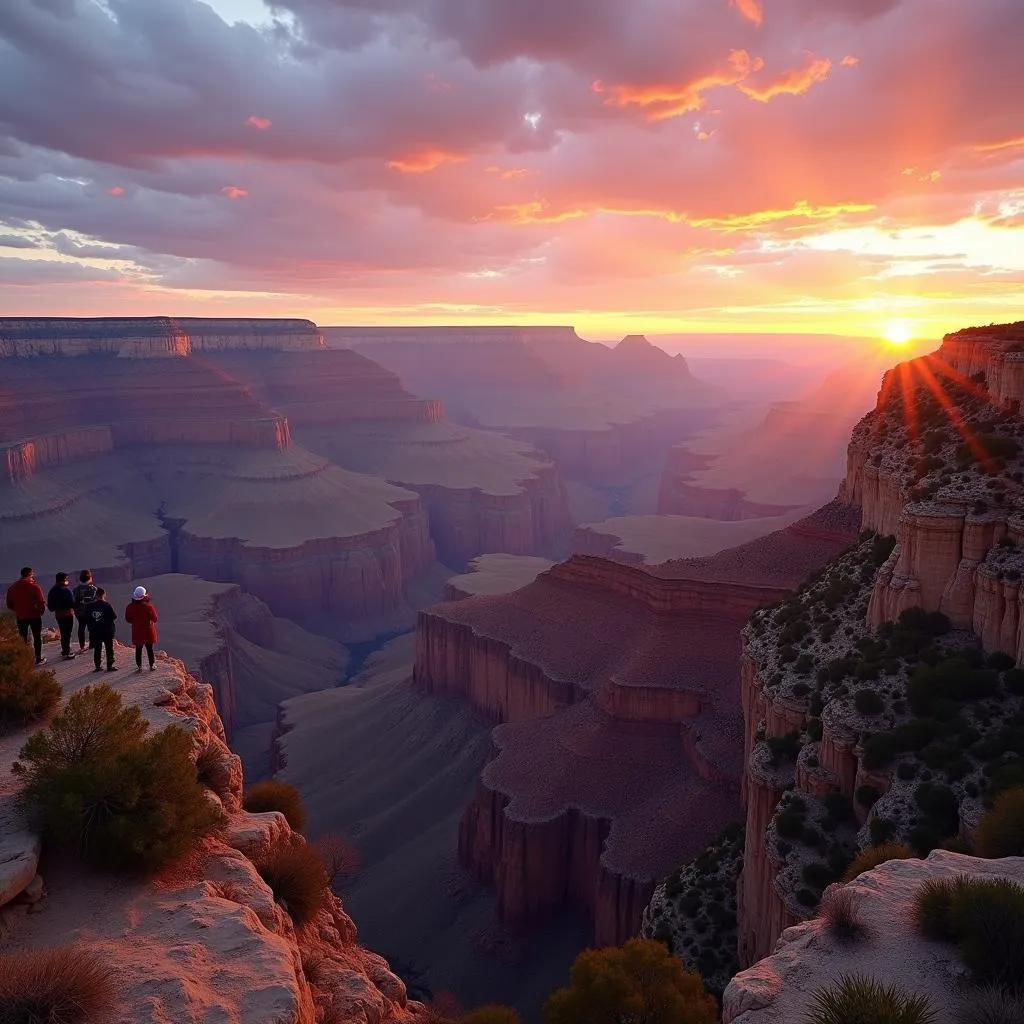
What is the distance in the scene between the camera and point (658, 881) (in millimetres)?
27547

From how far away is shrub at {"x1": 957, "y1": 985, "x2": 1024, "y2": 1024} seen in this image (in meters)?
9.36

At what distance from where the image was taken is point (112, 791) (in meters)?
13.1

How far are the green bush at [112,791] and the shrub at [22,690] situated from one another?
2.74m

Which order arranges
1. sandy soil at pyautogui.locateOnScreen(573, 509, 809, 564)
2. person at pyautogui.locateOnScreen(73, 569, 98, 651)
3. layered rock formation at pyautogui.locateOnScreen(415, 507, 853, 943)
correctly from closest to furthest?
person at pyautogui.locateOnScreen(73, 569, 98, 651) < layered rock formation at pyautogui.locateOnScreen(415, 507, 853, 943) < sandy soil at pyautogui.locateOnScreen(573, 509, 809, 564)

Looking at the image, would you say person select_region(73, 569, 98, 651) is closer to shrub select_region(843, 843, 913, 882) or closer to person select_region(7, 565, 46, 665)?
person select_region(7, 565, 46, 665)

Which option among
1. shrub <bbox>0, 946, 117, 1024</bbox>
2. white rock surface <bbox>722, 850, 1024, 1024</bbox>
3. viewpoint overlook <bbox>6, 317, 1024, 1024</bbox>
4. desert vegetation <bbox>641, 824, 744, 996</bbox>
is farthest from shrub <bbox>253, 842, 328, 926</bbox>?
desert vegetation <bbox>641, 824, 744, 996</bbox>

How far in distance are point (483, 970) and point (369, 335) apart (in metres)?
175

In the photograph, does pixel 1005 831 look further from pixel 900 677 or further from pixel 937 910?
pixel 900 677

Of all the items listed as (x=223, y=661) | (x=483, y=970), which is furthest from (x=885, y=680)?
(x=223, y=661)

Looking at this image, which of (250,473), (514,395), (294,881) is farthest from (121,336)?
(294,881)

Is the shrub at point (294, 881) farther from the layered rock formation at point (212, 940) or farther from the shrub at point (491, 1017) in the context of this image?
the shrub at point (491, 1017)

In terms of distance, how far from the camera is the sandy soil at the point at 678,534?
7069 cm

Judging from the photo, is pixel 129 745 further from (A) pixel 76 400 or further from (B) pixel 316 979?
(A) pixel 76 400

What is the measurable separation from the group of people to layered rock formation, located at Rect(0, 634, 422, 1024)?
3.48 meters
